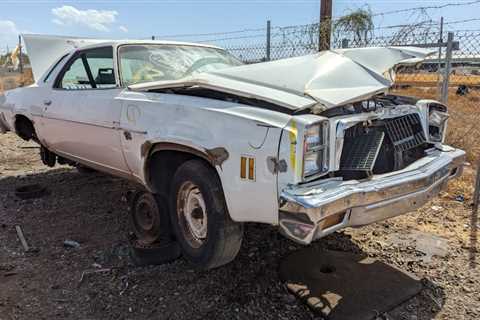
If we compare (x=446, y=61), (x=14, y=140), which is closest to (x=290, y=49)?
(x=446, y=61)

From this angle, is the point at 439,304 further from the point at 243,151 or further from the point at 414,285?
the point at 243,151

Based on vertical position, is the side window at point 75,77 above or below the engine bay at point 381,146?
above

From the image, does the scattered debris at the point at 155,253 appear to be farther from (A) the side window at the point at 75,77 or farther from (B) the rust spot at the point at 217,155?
(A) the side window at the point at 75,77

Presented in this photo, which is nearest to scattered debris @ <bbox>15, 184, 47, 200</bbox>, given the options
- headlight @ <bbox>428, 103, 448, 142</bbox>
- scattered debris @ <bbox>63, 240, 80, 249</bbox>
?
scattered debris @ <bbox>63, 240, 80, 249</bbox>

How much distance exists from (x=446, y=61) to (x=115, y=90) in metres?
4.61

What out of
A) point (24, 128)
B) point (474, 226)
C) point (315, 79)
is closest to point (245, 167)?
point (315, 79)

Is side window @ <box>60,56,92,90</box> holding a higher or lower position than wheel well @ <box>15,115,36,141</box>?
higher

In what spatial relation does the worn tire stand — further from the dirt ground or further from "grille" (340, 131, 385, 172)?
"grille" (340, 131, 385, 172)

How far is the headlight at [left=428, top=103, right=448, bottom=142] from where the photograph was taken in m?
3.47

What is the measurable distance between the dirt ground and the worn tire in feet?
0.94

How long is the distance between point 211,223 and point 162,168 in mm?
807

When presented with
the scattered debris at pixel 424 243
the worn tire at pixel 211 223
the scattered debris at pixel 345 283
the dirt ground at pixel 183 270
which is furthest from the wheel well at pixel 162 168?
the scattered debris at pixel 424 243

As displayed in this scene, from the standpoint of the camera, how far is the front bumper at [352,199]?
2.30 meters

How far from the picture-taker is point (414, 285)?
3037 mm
